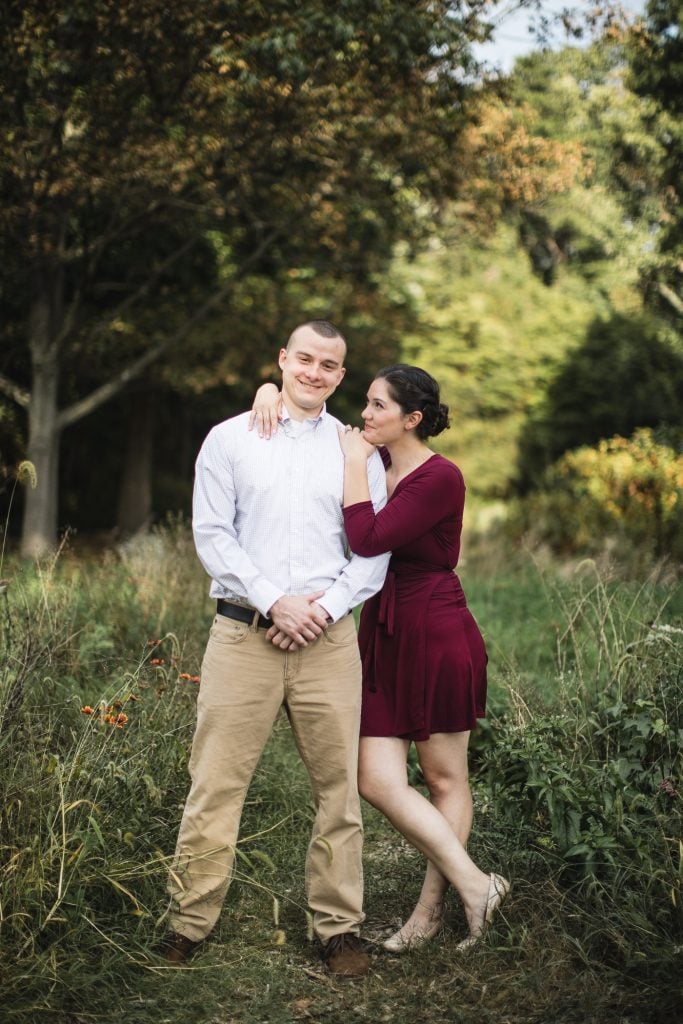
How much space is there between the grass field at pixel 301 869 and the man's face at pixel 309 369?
3.75 ft

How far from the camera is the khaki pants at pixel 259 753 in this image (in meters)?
3.23

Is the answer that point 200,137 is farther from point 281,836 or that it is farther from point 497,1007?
point 497,1007

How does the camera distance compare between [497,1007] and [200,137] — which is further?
[200,137]

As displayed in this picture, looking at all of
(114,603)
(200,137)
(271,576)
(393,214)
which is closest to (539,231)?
(393,214)

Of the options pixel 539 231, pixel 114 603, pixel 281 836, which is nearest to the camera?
pixel 281 836

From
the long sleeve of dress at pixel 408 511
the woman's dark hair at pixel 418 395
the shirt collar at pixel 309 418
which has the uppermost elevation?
the woman's dark hair at pixel 418 395

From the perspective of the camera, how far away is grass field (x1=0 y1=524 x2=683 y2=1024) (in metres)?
3.01

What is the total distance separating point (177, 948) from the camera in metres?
3.26

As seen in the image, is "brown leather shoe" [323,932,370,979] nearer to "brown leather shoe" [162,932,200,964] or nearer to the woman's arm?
"brown leather shoe" [162,932,200,964]

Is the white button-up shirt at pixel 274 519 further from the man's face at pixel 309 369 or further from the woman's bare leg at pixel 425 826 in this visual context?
the woman's bare leg at pixel 425 826

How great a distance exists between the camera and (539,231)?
2716 cm

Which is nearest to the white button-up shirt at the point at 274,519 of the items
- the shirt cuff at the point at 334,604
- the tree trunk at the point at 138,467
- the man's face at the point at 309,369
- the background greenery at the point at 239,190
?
the shirt cuff at the point at 334,604

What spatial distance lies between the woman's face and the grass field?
3.97 feet

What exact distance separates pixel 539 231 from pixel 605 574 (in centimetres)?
2411
